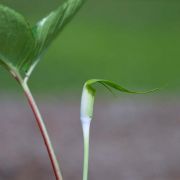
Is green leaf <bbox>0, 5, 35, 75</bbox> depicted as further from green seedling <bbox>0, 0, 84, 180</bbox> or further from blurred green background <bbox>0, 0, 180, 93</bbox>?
blurred green background <bbox>0, 0, 180, 93</bbox>

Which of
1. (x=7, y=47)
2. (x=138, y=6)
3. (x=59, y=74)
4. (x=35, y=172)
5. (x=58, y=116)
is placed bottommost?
(x=138, y=6)

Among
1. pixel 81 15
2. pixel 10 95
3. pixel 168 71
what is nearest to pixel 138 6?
pixel 81 15

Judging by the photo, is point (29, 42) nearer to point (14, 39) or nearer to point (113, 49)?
point (14, 39)

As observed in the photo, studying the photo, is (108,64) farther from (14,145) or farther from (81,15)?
(14,145)

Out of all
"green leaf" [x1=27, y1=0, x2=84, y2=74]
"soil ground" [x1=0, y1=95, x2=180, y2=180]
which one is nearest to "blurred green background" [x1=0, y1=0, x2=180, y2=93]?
"soil ground" [x1=0, y1=95, x2=180, y2=180]

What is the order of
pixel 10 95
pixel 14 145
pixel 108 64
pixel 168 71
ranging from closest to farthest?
Answer: 1. pixel 14 145
2. pixel 10 95
3. pixel 168 71
4. pixel 108 64

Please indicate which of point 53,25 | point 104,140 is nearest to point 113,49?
point 104,140

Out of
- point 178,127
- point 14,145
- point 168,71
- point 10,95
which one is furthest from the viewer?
point 168,71
